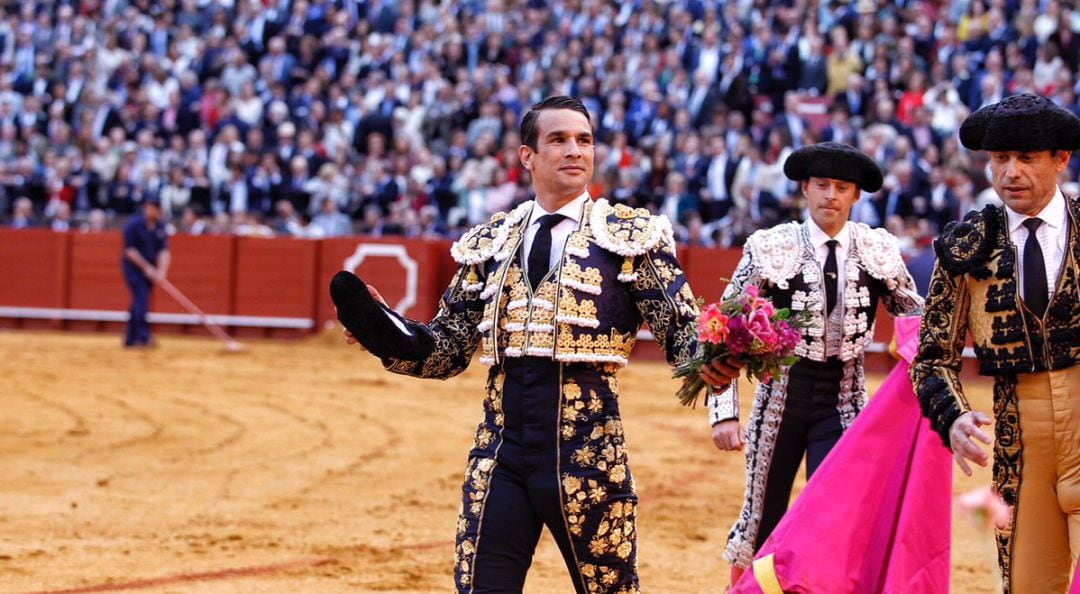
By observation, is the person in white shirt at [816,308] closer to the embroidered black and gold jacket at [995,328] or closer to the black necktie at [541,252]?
the black necktie at [541,252]

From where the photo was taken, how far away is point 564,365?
10.9 feet

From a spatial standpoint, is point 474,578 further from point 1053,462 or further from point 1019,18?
point 1019,18

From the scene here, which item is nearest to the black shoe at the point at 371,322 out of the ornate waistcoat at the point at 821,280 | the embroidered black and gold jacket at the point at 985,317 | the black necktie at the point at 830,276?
the embroidered black and gold jacket at the point at 985,317

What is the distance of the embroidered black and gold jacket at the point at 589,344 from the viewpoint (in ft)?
10.7

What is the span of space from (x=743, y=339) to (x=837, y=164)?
4.92 feet

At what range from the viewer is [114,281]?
15.7 m

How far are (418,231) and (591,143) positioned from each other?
1140 centimetres

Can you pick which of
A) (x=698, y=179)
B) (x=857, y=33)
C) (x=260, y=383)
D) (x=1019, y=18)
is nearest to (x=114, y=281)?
(x=260, y=383)

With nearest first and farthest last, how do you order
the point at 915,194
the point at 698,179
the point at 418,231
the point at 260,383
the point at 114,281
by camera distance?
1. the point at 260,383
2. the point at 915,194
3. the point at 698,179
4. the point at 418,231
5. the point at 114,281

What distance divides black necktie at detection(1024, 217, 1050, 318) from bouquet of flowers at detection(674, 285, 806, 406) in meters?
0.47

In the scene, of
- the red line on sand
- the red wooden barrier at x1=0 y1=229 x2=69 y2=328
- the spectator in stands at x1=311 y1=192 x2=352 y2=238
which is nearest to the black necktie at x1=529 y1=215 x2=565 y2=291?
the red line on sand

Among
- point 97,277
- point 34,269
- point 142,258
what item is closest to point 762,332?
point 142,258

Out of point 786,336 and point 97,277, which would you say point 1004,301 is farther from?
point 97,277

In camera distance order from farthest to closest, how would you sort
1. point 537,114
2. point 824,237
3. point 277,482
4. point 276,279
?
point 276,279
point 277,482
point 824,237
point 537,114
